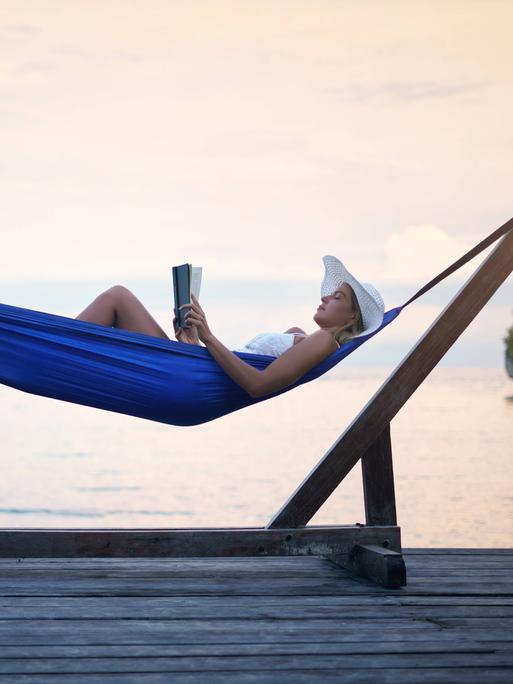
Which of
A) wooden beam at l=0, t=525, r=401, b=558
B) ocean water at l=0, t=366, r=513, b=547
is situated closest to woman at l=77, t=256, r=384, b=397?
wooden beam at l=0, t=525, r=401, b=558

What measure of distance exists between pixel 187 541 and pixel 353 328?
0.97 metres

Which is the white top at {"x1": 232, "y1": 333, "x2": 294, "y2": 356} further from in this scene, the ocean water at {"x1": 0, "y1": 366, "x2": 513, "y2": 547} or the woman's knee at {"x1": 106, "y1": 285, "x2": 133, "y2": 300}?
the ocean water at {"x1": 0, "y1": 366, "x2": 513, "y2": 547}

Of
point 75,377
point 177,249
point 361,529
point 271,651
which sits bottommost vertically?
point 271,651

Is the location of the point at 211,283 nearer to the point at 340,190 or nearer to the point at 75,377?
the point at 340,190

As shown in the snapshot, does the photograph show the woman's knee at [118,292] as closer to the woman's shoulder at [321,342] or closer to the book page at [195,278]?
the book page at [195,278]

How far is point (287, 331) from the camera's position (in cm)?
415

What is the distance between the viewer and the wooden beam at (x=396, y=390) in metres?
3.56

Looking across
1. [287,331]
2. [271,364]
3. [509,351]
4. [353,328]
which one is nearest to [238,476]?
[287,331]

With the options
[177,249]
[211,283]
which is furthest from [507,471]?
[211,283]

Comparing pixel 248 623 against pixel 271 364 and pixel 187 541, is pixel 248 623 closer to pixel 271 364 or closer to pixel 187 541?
pixel 187 541

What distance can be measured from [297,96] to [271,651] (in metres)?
20.9

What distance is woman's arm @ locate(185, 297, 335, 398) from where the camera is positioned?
3.54 m

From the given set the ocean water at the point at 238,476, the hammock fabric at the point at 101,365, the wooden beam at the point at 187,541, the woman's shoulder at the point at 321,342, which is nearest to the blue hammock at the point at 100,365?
the hammock fabric at the point at 101,365

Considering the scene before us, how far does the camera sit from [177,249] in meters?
27.9
